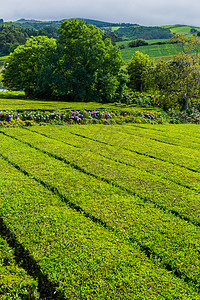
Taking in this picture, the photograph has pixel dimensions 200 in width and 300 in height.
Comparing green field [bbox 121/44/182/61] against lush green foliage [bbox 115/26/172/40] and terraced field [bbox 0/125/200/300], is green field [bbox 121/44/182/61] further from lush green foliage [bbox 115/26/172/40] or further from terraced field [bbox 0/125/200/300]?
terraced field [bbox 0/125/200/300]

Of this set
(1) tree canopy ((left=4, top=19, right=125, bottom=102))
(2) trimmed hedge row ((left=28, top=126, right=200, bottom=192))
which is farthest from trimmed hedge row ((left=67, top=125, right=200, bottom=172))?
(1) tree canopy ((left=4, top=19, right=125, bottom=102))

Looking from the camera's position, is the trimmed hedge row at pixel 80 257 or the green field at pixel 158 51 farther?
the green field at pixel 158 51

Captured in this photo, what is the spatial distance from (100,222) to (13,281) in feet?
5.78

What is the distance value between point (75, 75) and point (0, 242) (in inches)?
841

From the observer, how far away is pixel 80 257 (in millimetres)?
3705

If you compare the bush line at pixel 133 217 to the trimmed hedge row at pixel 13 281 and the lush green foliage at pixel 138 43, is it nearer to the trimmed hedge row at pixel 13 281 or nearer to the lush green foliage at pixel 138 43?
the trimmed hedge row at pixel 13 281

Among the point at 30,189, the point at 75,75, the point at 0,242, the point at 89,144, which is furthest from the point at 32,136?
the point at 75,75

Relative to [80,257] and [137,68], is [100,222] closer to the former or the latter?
[80,257]

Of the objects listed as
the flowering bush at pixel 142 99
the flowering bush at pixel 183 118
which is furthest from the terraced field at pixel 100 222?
the flowering bush at pixel 142 99

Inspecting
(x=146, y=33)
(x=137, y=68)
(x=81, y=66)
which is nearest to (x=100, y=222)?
(x=81, y=66)

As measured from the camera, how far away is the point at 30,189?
5520 mm

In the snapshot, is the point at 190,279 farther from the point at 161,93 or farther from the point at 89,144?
the point at 161,93

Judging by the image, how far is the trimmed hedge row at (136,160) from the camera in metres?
6.83

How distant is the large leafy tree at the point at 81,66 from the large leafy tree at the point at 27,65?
10.3ft
